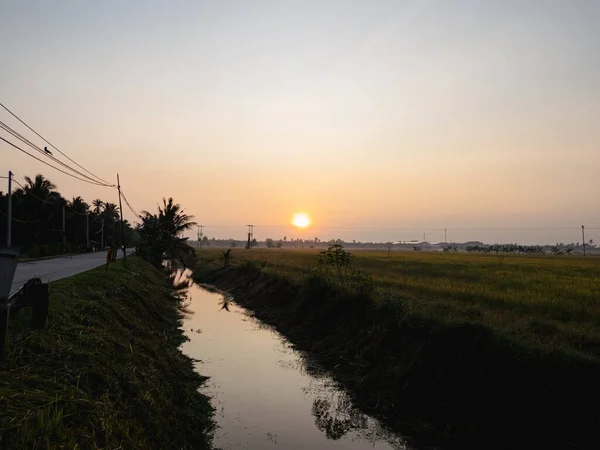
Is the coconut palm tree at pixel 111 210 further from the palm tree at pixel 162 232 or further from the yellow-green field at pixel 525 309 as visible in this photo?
the yellow-green field at pixel 525 309

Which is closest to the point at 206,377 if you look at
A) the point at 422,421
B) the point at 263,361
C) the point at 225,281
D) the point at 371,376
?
the point at 263,361

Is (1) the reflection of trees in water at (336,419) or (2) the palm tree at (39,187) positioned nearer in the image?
(1) the reflection of trees in water at (336,419)

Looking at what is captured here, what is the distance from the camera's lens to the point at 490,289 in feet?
52.2

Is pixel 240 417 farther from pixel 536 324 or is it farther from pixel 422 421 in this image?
pixel 536 324

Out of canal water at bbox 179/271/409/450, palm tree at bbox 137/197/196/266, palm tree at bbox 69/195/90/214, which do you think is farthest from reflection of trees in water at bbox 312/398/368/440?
palm tree at bbox 69/195/90/214

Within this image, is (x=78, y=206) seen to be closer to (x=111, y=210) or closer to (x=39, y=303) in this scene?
(x=111, y=210)

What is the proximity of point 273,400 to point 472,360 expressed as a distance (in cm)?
437

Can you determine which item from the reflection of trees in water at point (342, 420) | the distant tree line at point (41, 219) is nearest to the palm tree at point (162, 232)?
the distant tree line at point (41, 219)

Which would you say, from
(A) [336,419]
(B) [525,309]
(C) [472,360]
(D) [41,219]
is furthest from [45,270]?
(D) [41,219]

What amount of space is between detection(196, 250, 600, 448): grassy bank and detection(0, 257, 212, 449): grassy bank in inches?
165

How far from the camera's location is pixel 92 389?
5688 mm

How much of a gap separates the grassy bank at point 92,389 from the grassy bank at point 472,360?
4.20 meters

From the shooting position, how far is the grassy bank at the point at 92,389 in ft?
14.2

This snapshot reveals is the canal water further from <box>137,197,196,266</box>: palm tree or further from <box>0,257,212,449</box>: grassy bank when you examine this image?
<box>137,197,196,266</box>: palm tree
